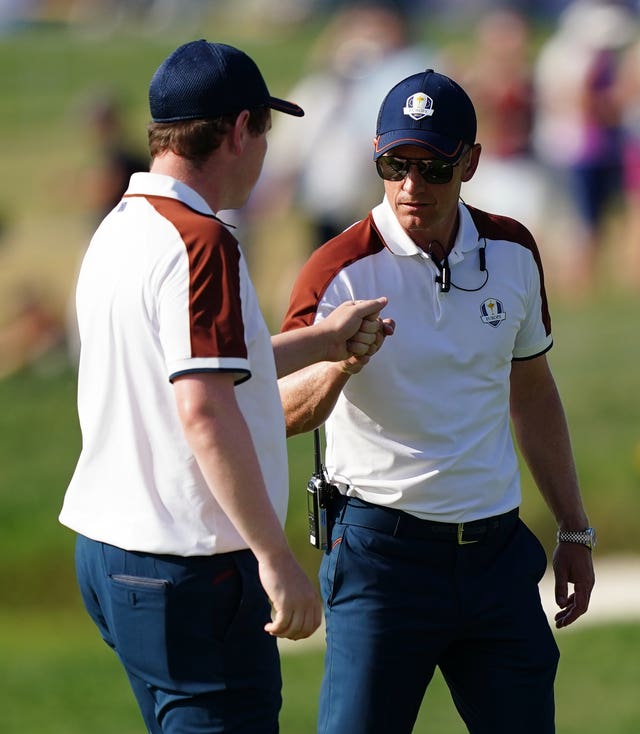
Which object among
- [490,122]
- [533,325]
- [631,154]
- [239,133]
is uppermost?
[490,122]

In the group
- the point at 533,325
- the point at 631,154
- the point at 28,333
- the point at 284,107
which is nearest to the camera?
the point at 284,107

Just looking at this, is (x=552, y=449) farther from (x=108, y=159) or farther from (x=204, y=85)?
(x=108, y=159)

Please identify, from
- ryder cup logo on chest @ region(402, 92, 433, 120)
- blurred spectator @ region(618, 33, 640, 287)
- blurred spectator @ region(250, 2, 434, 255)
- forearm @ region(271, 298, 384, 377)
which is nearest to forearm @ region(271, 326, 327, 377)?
forearm @ region(271, 298, 384, 377)

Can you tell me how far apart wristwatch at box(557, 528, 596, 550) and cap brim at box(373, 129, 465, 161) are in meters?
1.07

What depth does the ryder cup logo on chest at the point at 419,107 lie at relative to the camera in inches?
126

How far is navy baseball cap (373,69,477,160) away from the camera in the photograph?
10.5ft

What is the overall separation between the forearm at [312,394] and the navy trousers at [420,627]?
26cm

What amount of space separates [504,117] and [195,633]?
835 cm

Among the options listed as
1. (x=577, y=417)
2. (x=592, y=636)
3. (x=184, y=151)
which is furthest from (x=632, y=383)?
(x=184, y=151)

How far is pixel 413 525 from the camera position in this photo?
3.25 metres

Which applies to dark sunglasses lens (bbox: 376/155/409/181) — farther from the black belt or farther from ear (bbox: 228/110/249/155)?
the black belt

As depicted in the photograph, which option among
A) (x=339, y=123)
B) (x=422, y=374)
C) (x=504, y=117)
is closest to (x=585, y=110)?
(x=504, y=117)

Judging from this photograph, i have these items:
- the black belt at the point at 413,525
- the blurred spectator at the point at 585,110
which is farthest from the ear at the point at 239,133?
the blurred spectator at the point at 585,110

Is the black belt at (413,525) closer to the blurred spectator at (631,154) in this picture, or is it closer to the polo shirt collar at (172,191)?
the polo shirt collar at (172,191)
